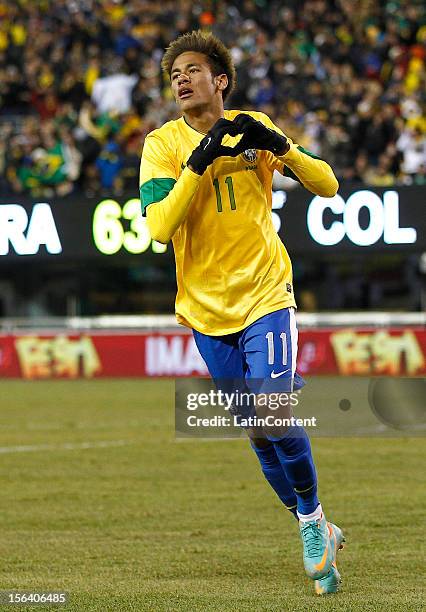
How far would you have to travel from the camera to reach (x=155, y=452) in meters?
11.1

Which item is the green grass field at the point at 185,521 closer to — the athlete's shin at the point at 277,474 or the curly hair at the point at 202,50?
the athlete's shin at the point at 277,474

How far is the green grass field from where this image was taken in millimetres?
5523

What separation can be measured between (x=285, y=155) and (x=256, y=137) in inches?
7.1

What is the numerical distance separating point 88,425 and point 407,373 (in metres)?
6.07

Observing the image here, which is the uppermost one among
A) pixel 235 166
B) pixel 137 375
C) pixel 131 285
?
pixel 235 166

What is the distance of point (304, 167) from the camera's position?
18.5 ft

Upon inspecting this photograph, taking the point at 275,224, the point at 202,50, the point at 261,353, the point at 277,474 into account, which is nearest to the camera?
the point at 261,353

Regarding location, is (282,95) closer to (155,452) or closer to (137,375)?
(137,375)

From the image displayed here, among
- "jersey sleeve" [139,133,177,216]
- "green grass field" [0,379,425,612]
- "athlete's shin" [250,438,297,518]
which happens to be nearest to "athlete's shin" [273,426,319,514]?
"athlete's shin" [250,438,297,518]

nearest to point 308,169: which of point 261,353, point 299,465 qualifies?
point 261,353

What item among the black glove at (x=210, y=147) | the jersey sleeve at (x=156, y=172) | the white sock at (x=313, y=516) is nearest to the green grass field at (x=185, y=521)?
the white sock at (x=313, y=516)

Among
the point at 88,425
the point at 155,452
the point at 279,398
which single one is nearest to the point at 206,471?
the point at 155,452

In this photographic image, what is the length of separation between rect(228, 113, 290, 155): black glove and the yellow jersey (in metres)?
0.09

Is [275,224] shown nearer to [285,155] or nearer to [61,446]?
[61,446]
